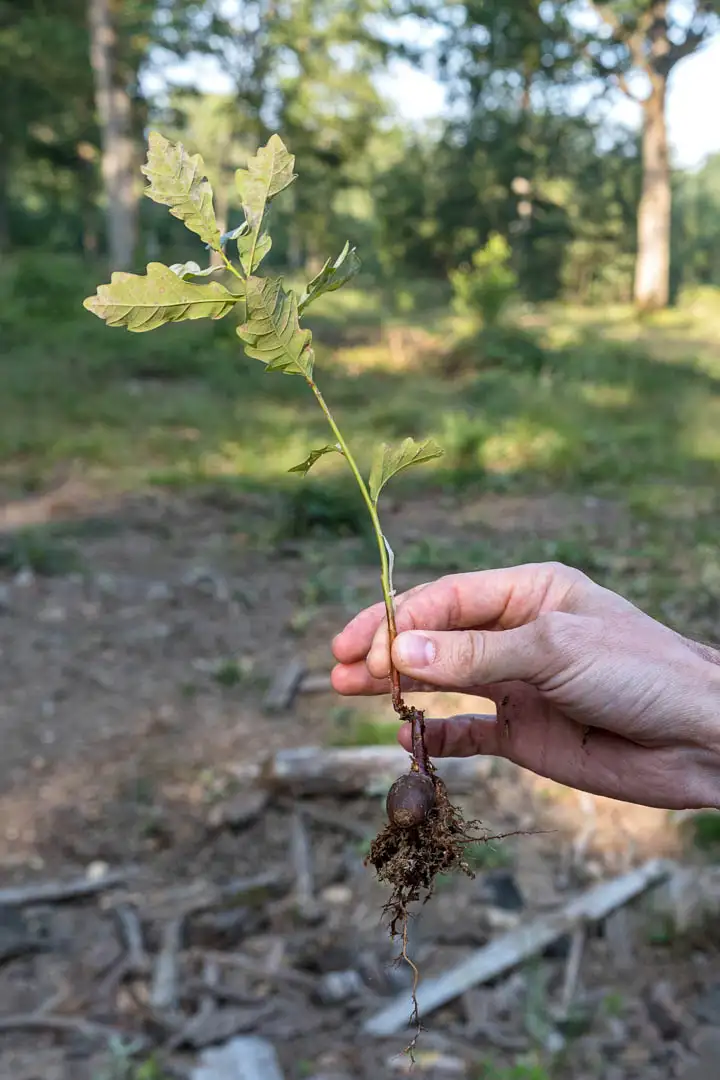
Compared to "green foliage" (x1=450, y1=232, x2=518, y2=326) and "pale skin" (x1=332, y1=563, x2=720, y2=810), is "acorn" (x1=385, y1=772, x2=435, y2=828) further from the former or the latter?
"green foliage" (x1=450, y1=232, x2=518, y2=326)

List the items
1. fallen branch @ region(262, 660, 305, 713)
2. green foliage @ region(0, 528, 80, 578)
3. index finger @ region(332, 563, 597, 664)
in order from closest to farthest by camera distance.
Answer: index finger @ region(332, 563, 597, 664)
fallen branch @ region(262, 660, 305, 713)
green foliage @ region(0, 528, 80, 578)

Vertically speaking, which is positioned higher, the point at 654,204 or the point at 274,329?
the point at 654,204

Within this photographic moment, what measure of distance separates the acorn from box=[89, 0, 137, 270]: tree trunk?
1465 centimetres

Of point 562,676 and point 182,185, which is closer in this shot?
point 182,185

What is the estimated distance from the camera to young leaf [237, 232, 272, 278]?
141cm

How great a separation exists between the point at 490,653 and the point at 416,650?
0.40 ft

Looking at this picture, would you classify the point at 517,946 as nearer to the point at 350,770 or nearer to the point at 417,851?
the point at 350,770

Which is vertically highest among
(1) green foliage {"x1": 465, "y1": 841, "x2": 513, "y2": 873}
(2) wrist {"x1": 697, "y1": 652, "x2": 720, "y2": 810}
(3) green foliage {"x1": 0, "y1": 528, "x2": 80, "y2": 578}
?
(2) wrist {"x1": 697, "y1": 652, "x2": 720, "y2": 810}

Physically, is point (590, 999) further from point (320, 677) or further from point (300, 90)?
point (300, 90)

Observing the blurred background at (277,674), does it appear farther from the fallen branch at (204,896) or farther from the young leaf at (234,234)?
the young leaf at (234,234)

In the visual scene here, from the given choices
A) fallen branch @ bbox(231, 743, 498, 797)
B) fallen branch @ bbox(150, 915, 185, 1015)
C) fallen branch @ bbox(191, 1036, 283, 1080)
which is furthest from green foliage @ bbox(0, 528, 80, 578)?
fallen branch @ bbox(191, 1036, 283, 1080)

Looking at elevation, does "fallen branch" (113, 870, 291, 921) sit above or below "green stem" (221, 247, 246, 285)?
below

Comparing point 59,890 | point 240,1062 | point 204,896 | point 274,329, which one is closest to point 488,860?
point 204,896

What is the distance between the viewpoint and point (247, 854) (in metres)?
3.71
